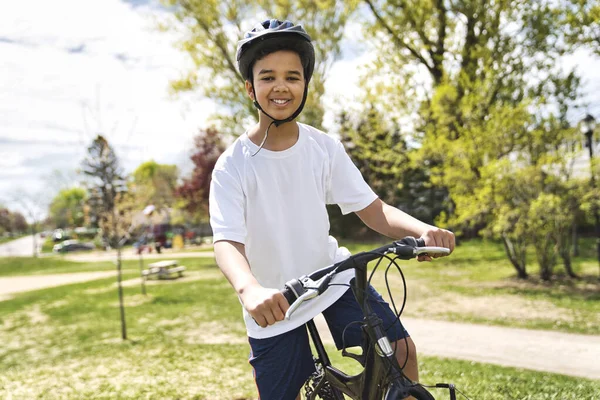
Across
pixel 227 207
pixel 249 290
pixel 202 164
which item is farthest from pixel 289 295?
pixel 202 164

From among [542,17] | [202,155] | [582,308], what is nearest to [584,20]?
[542,17]

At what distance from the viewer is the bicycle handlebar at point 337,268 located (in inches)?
65.6

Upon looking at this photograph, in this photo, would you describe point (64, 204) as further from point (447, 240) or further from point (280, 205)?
point (447, 240)

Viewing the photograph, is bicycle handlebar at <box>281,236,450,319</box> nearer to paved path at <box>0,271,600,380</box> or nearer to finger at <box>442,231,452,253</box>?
finger at <box>442,231,452,253</box>

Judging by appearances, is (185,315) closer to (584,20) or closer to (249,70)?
(249,70)

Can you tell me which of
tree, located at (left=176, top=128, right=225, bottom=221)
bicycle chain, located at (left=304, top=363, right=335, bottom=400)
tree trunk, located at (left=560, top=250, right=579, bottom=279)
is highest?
tree, located at (left=176, top=128, right=225, bottom=221)

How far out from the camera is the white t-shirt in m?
2.29

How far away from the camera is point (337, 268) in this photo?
1.79 meters

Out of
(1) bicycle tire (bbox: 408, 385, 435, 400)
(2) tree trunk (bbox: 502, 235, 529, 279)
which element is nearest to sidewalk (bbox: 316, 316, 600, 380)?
(1) bicycle tire (bbox: 408, 385, 435, 400)

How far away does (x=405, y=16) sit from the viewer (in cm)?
1652

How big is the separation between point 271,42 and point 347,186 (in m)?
0.77

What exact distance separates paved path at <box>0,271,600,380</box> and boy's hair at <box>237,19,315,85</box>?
4484 mm

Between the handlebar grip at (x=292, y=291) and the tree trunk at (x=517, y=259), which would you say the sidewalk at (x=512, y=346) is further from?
the tree trunk at (x=517, y=259)

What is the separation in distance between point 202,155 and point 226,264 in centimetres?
2842
